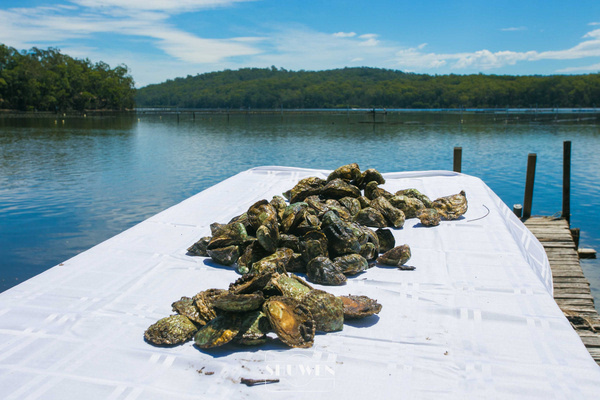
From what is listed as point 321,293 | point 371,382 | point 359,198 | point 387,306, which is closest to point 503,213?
point 359,198

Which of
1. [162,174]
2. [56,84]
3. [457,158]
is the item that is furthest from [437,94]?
[457,158]

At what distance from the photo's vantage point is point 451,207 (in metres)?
8.31

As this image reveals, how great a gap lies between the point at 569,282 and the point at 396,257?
197 inches

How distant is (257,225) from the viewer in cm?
665

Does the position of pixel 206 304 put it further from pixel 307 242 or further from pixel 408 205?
pixel 408 205

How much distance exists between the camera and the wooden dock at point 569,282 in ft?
23.5

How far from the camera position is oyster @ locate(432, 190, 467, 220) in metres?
8.14

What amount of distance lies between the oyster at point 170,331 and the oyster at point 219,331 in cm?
11

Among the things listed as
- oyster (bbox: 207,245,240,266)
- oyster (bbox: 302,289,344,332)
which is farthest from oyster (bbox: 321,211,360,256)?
oyster (bbox: 302,289,344,332)

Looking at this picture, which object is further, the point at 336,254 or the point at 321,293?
the point at 336,254

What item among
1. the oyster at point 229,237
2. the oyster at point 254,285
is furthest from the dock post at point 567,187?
the oyster at point 254,285

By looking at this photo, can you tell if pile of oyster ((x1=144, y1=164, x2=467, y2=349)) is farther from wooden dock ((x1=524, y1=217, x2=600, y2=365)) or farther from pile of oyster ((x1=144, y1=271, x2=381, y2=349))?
wooden dock ((x1=524, y1=217, x2=600, y2=365))

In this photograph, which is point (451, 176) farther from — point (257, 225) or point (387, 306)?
point (387, 306)

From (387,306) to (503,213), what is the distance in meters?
4.90
